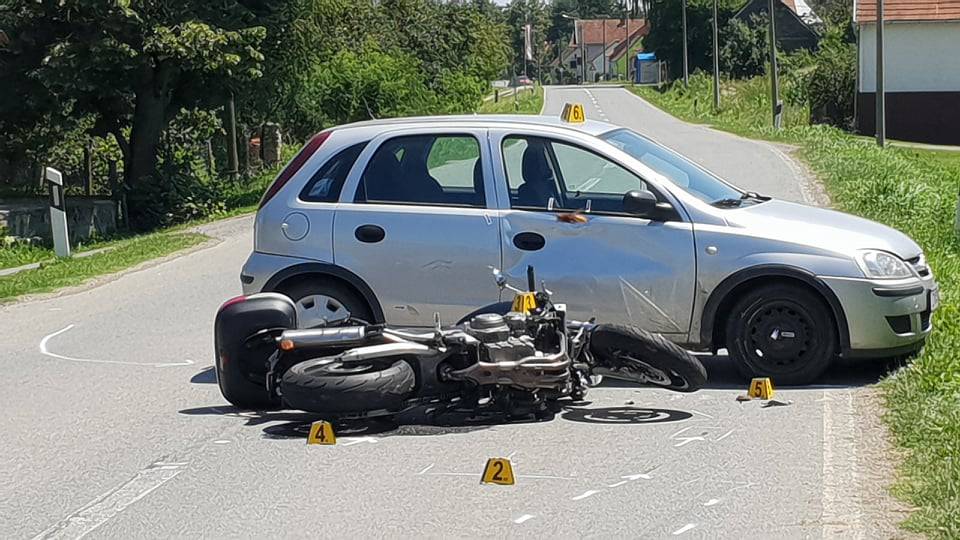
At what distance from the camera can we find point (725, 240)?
28.3 feet

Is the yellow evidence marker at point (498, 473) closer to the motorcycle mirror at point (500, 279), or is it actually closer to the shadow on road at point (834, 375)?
the motorcycle mirror at point (500, 279)

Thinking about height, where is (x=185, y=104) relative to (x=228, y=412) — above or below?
above

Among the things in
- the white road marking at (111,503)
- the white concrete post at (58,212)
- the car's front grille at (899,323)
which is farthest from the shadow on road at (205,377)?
the white concrete post at (58,212)

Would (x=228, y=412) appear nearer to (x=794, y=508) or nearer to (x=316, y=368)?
(x=316, y=368)

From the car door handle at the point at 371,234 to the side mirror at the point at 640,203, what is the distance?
1702mm

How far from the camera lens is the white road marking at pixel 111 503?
619cm

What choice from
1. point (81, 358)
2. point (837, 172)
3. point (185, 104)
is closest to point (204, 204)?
point (185, 104)

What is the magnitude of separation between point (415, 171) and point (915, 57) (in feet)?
150

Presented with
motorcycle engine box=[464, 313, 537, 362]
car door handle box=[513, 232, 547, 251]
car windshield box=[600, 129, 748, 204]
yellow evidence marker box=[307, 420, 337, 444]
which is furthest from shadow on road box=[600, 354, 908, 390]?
yellow evidence marker box=[307, 420, 337, 444]

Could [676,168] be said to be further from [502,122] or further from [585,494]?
[585,494]

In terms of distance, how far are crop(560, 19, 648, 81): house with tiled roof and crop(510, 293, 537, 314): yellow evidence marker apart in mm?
162141

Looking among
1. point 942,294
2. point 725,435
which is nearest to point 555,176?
point 725,435

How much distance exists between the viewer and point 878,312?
843cm

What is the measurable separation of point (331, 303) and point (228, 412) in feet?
3.89
